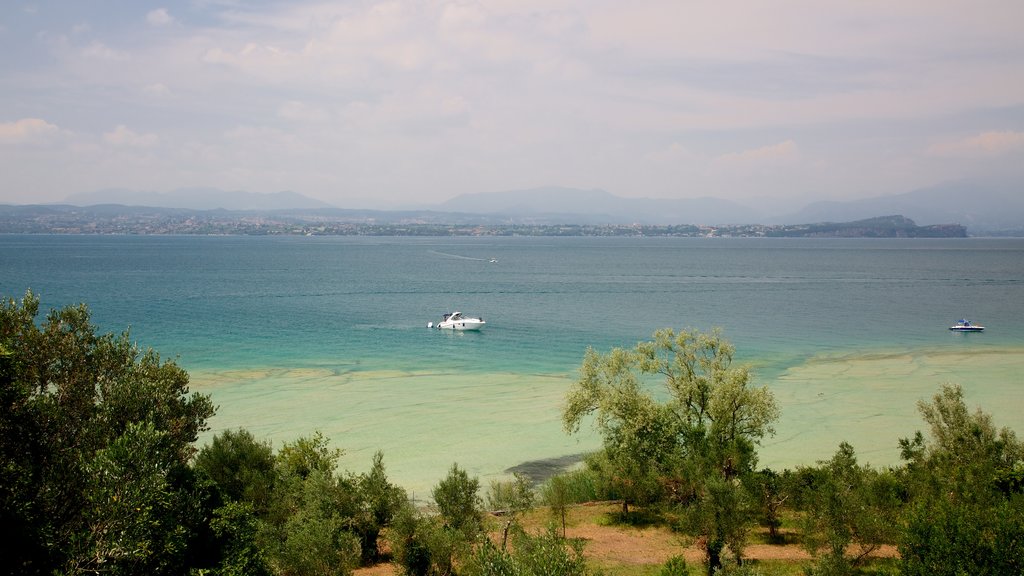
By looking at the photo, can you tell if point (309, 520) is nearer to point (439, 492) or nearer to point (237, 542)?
point (237, 542)

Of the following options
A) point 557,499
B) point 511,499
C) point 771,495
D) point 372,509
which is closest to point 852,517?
point 771,495

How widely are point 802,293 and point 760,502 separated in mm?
109686

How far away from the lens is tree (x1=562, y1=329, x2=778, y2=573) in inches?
1151

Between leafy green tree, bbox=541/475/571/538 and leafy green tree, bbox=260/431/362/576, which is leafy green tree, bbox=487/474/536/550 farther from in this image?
leafy green tree, bbox=260/431/362/576

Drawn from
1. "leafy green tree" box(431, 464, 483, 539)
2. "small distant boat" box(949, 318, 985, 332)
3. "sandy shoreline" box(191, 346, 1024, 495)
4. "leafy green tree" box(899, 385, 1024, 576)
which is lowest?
"sandy shoreline" box(191, 346, 1024, 495)

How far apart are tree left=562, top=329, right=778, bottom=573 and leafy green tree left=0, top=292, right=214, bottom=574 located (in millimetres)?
18295

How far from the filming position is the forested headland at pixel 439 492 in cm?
1417

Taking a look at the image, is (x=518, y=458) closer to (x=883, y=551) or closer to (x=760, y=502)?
(x=760, y=502)

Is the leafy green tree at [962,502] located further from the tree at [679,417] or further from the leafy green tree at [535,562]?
the leafy green tree at [535,562]

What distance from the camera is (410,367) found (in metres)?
65.8

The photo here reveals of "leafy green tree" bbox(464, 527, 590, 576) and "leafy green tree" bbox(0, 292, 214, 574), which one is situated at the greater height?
"leafy green tree" bbox(0, 292, 214, 574)

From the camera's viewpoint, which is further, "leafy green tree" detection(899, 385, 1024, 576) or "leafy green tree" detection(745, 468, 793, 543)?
"leafy green tree" detection(745, 468, 793, 543)

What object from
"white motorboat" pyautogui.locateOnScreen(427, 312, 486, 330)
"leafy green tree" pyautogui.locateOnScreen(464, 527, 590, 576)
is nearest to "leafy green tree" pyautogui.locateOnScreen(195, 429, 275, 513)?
"leafy green tree" pyautogui.locateOnScreen(464, 527, 590, 576)

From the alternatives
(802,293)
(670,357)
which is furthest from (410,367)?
(802,293)
